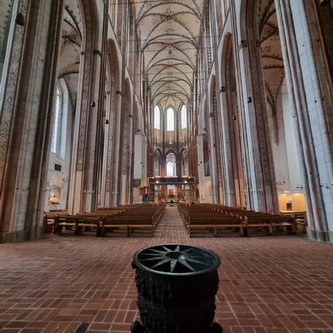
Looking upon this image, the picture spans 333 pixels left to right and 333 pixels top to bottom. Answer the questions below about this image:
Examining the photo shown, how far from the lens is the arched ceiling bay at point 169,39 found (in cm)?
2189

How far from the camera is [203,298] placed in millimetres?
1231

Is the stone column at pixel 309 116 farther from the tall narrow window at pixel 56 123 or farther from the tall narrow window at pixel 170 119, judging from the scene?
the tall narrow window at pixel 170 119

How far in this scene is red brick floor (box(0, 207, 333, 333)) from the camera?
1858 mm

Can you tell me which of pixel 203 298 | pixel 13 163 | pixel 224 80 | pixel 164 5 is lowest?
pixel 203 298

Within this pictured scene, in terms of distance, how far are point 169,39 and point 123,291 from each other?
30608 mm

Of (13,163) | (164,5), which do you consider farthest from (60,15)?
(164,5)

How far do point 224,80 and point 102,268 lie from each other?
15046mm

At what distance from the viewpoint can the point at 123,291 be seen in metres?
2.48

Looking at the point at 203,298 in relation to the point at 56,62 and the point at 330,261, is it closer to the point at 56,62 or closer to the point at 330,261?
the point at 330,261

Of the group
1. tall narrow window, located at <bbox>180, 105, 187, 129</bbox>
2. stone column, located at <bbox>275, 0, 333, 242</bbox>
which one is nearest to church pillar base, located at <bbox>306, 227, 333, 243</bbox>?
stone column, located at <bbox>275, 0, 333, 242</bbox>

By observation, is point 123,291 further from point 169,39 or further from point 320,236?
point 169,39

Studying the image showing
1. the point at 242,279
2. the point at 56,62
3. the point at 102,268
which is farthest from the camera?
the point at 56,62

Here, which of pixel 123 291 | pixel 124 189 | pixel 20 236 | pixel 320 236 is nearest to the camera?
pixel 123 291

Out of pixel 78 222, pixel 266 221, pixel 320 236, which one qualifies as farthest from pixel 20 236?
pixel 320 236
